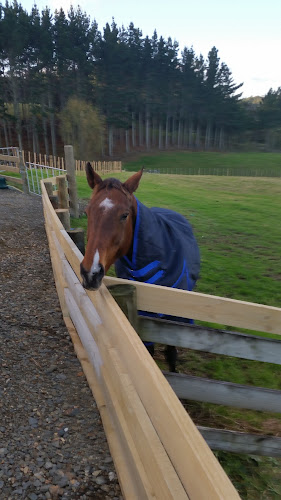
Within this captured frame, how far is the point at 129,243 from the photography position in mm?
2938

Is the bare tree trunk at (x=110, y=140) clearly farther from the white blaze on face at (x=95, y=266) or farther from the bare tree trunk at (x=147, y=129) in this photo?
the white blaze on face at (x=95, y=266)

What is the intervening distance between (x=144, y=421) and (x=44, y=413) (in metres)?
1.53

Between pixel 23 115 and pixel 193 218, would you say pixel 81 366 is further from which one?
pixel 23 115

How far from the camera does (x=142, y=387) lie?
1.50m

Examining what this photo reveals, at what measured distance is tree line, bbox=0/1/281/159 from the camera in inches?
1825

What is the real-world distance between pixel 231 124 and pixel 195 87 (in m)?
12.1

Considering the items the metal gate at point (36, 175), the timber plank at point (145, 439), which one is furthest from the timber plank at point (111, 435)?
the metal gate at point (36, 175)

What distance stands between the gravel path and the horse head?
114cm

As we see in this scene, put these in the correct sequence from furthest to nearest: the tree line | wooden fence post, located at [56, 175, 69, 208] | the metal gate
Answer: the tree line, the metal gate, wooden fence post, located at [56, 175, 69, 208]

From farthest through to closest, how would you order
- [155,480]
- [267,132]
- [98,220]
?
[267,132]
[98,220]
[155,480]

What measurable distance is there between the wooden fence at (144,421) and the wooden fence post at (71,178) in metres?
6.89

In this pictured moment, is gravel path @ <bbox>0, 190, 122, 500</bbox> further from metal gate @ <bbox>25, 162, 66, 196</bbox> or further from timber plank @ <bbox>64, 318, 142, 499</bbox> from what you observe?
metal gate @ <bbox>25, 162, 66, 196</bbox>

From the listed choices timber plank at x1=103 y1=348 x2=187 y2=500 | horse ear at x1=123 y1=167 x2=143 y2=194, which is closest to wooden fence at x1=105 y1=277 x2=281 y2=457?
timber plank at x1=103 y1=348 x2=187 y2=500

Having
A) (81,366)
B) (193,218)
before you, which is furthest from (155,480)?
(193,218)
